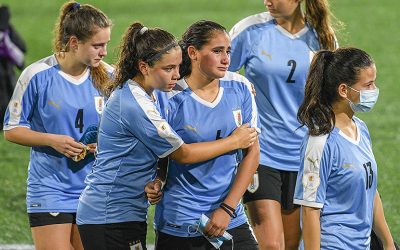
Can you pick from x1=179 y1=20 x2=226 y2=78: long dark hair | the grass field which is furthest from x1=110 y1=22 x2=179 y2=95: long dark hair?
the grass field

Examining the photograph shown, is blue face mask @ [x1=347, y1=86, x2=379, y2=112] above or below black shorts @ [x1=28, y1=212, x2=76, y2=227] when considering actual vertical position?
above

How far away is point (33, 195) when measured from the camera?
688 centimetres

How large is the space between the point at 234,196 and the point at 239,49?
170cm

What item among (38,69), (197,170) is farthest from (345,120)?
(38,69)

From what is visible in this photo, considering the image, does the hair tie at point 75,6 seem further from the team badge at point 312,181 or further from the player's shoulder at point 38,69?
the team badge at point 312,181

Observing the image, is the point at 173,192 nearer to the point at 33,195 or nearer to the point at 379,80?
the point at 33,195

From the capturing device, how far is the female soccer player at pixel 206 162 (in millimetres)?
5980

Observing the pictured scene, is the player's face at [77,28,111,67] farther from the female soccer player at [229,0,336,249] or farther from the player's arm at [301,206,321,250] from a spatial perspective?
the player's arm at [301,206,321,250]

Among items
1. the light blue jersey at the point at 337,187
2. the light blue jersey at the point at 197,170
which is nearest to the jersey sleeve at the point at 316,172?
the light blue jersey at the point at 337,187

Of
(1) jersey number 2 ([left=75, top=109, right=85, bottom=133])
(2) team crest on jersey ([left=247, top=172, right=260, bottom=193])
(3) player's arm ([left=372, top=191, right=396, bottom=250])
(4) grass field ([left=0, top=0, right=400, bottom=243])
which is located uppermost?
(1) jersey number 2 ([left=75, top=109, right=85, bottom=133])

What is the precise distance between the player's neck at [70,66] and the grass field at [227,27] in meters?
1.12

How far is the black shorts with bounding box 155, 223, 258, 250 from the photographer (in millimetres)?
5984

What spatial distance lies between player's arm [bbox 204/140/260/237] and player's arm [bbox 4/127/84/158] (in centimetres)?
105

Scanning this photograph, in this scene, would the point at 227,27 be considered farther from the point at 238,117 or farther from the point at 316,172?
the point at 316,172
